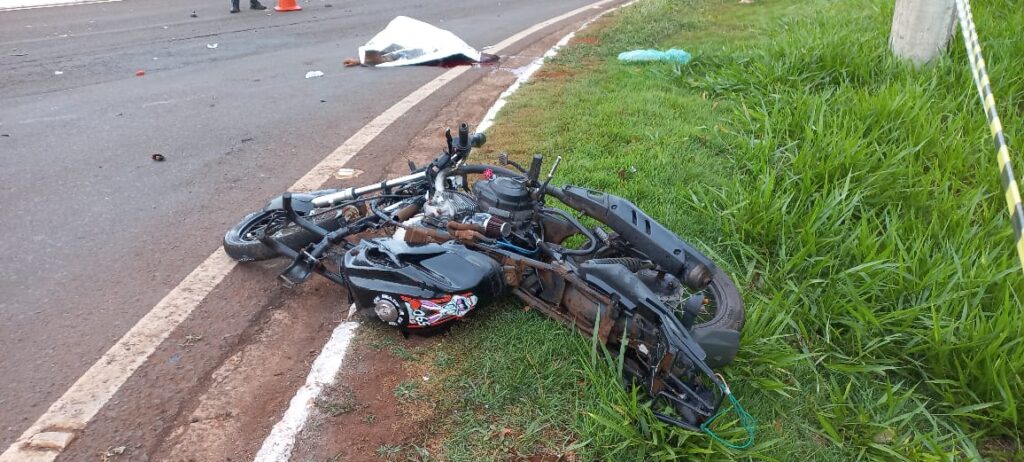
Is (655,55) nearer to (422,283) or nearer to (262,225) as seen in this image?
(262,225)

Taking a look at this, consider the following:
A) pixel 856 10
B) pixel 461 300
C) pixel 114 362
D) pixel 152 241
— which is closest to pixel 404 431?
pixel 461 300

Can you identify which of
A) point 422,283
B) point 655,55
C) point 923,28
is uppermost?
point 923,28

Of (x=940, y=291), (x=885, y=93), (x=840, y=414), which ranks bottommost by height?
(x=840, y=414)

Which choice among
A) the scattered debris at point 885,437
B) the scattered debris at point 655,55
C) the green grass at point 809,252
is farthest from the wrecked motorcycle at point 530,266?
the scattered debris at point 655,55

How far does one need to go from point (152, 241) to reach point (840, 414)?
388cm

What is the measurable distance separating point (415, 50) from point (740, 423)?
286 inches

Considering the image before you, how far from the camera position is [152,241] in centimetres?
417

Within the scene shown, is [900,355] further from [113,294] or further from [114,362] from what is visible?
[113,294]

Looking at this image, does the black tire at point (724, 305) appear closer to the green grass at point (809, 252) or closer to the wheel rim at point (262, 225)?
the green grass at point (809, 252)

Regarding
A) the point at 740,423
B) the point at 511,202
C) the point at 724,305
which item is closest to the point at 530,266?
the point at 511,202

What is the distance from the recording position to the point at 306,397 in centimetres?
287

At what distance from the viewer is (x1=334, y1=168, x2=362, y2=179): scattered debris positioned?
513cm

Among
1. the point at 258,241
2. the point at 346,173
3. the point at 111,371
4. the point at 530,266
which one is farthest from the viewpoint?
the point at 346,173

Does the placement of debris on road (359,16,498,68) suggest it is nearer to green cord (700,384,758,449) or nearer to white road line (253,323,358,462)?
white road line (253,323,358,462)
